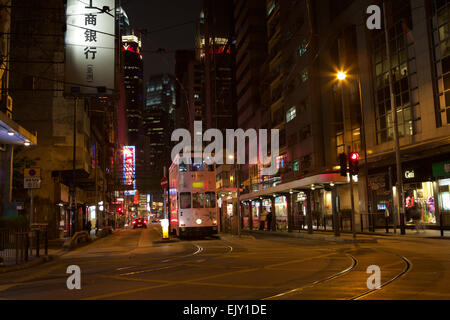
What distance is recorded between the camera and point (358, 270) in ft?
37.0

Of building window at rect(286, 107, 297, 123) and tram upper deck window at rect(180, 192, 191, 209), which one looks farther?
building window at rect(286, 107, 297, 123)

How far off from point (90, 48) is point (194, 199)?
11.6 metres

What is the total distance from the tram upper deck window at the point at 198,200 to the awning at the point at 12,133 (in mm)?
9862

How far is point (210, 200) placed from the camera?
28.9 meters

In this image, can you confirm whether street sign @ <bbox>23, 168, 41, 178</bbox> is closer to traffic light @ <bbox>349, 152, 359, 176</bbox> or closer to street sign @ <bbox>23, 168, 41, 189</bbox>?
street sign @ <bbox>23, 168, 41, 189</bbox>

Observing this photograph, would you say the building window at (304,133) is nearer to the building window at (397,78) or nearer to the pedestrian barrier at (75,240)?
the building window at (397,78)

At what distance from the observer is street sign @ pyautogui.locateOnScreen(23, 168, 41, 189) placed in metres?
19.6

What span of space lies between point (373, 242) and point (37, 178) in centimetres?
1561

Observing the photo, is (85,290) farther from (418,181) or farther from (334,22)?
(334,22)

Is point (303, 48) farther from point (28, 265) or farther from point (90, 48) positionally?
point (28, 265)

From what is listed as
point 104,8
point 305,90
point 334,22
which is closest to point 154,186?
point 305,90

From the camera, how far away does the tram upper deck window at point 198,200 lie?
28445mm
